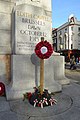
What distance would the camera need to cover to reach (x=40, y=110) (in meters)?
3.97

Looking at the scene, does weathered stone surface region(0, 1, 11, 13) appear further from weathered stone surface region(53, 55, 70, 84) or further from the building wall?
the building wall

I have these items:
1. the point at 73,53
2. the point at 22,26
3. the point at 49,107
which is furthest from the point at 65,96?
the point at 73,53

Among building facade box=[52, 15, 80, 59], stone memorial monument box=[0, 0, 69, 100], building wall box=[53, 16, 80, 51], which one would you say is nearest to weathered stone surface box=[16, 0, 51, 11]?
stone memorial monument box=[0, 0, 69, 100]

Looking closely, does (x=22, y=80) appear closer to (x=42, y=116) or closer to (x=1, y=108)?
(x=1, y=108)

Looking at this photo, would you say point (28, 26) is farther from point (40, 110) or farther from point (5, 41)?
point (40, 110)

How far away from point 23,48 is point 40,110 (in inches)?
87.9

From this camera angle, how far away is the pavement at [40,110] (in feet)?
11.8

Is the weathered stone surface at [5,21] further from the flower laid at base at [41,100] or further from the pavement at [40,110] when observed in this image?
the flower laid at base at [41,100]

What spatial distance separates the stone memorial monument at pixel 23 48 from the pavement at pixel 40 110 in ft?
1.89

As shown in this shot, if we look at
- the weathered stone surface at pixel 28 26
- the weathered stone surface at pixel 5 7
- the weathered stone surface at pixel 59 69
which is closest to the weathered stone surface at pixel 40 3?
the weathered stone surface at pixel 28 26

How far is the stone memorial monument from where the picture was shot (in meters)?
5.13

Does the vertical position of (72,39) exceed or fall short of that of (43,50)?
it exceeds it

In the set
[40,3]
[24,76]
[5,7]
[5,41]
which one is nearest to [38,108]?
[24,76]

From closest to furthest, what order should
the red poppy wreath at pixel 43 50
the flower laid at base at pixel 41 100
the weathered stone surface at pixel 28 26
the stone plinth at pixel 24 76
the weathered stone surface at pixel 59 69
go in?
the flower laid at base at pixel 41 100, the red poppy wreath at pixel 43 50, the stone plinth at pixel 24 76, the weathered stone surface at pixel 28 26, the weathered stone surface at pixel 59 69
